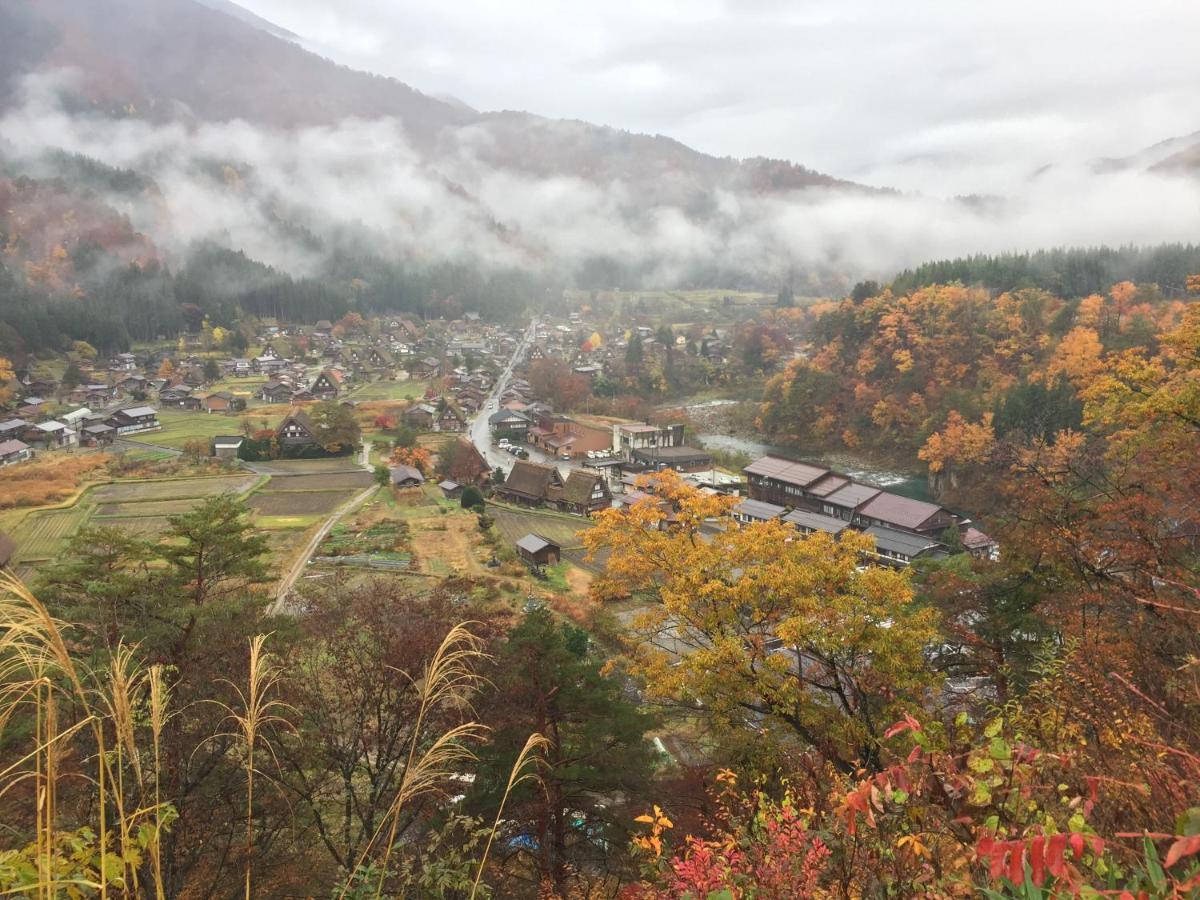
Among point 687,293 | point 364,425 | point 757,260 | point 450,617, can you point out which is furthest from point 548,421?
point 757,260

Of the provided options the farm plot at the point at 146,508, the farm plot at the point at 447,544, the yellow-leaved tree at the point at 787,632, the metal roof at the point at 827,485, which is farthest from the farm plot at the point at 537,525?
the yellow-leaved tree at the point at 787,632

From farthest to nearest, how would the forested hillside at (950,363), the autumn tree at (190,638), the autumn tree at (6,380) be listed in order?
the autumn tree at (6,380), the forested hillside at (950,363), the autumn tree at (190,638)

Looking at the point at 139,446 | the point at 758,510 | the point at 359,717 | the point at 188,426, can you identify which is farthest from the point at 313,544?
the point at 188,426

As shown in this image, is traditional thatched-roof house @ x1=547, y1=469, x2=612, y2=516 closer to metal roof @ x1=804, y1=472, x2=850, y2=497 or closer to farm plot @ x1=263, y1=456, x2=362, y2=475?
metal roof @ x1=804, y1=472, x2=850, y2=497

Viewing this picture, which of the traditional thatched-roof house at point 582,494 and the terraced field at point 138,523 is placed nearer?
the terraced field at point 138,523

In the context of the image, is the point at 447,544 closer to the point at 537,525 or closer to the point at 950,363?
the point at 537,525

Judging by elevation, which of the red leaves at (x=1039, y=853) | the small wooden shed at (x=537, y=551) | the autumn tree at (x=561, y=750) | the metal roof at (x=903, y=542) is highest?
the red leaves at (x=1039, y=853)

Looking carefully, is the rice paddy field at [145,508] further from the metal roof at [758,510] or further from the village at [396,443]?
the metal roof at [758,510]
